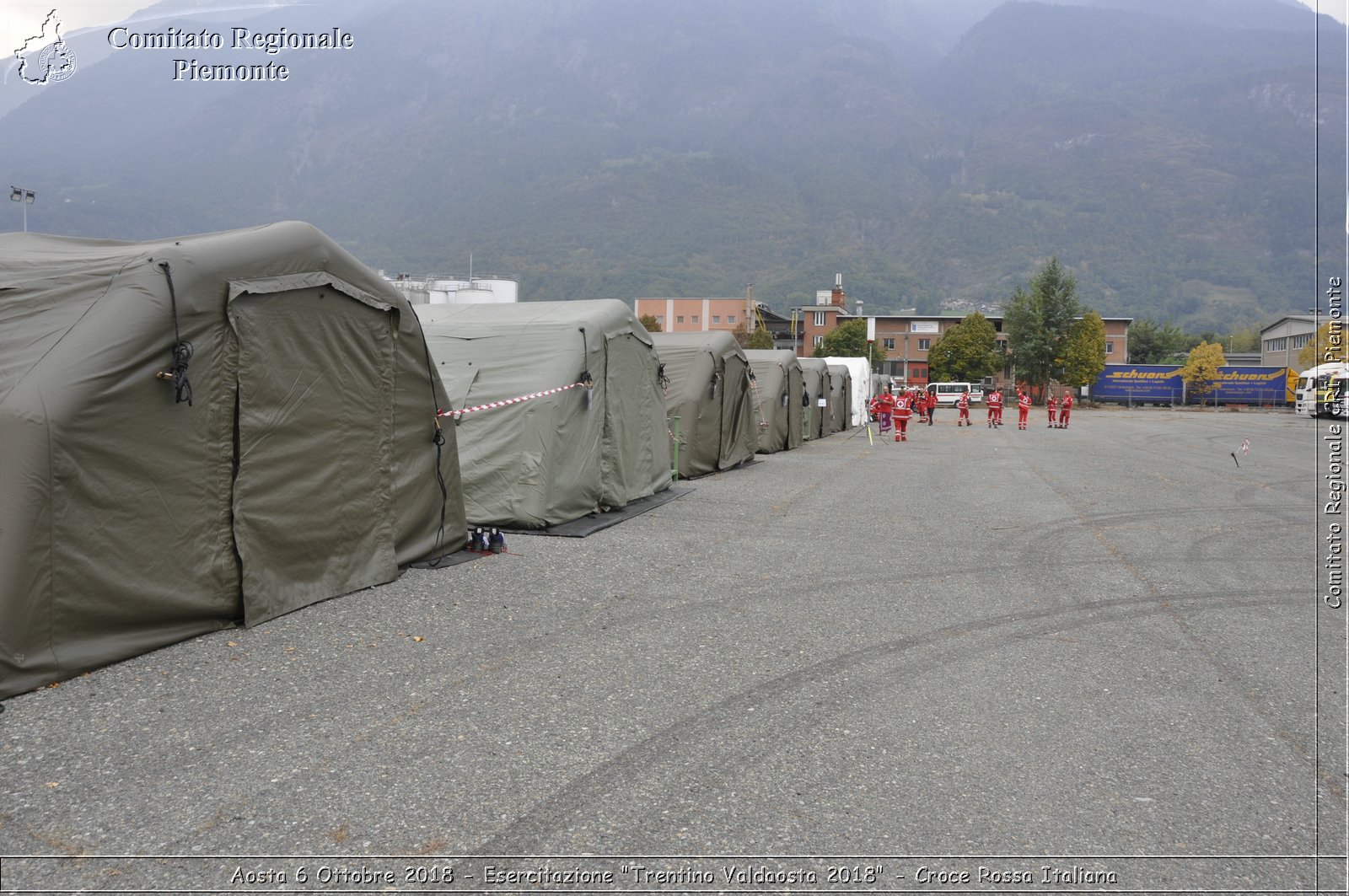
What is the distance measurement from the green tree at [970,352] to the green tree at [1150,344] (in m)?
38.6

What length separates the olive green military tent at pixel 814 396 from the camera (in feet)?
89.1

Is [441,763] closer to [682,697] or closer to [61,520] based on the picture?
[682,697]

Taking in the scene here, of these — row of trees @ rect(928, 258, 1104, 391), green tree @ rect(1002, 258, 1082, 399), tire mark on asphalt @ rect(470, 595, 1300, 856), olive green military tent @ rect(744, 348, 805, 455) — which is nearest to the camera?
tire mark on asphalt @ rect(470, 595, 1300, 856)

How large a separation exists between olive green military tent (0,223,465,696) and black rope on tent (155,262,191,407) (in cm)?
1

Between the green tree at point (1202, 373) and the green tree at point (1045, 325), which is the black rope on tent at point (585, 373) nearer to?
the green tree at point (1202, 373)

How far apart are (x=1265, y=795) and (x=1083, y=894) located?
129 cm

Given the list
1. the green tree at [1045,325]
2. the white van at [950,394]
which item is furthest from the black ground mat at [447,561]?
the green tree at [1045,325]

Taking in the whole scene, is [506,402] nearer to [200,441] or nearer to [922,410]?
[200,441]

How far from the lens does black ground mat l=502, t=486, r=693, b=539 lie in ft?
32.0

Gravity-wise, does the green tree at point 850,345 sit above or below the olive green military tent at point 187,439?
above

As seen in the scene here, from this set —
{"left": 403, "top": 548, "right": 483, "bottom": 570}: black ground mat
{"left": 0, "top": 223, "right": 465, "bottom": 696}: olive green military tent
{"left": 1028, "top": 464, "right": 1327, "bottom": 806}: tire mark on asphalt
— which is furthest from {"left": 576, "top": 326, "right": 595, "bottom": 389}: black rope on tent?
{"left": 1028, "top": 464, "right": 1327, "bottom": 806}: tire mark on asphalt

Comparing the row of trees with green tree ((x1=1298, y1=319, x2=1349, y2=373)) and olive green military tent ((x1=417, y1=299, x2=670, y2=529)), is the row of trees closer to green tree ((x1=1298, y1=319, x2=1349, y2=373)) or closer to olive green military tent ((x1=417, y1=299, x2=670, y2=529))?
green tree ((x1=1298, y1=319, x2=1349, y2=373))

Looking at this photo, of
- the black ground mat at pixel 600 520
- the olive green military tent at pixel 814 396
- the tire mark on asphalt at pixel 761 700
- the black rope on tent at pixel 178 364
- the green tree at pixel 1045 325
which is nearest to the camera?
the tire mark on asphalt at pixel 761 700

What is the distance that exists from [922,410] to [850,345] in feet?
201
